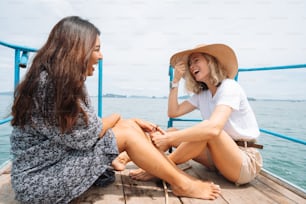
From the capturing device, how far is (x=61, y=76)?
3.62 ft

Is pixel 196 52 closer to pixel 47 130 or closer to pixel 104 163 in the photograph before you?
pixel 104 163

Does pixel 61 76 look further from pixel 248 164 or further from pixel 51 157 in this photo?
pixel 248 164

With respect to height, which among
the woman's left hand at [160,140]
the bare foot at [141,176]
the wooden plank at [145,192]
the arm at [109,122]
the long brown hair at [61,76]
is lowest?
the wooden plank at [145,192]

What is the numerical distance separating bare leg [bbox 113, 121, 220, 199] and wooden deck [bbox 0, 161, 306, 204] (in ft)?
0.16

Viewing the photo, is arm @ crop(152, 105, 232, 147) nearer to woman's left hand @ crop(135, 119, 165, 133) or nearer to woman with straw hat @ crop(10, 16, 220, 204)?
woman's left hand @ crop(135, 119, 165, 133)

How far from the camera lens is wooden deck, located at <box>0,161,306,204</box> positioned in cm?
141

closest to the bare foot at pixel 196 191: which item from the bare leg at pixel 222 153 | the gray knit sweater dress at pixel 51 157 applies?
the bare leg at pixel 222 153

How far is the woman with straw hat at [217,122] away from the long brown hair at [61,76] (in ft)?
1.92

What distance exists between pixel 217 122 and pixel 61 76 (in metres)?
0.86

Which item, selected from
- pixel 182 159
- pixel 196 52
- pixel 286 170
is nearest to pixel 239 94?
pixel 196 52

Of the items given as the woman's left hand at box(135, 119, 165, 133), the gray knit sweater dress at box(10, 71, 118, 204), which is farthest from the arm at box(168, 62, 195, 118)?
the gray knit sweater dress at box(10, 71, 118, 204)

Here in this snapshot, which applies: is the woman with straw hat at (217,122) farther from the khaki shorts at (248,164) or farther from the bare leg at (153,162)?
the bare leg at (153,162)

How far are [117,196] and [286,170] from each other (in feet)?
21.4

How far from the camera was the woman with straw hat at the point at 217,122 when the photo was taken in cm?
146
